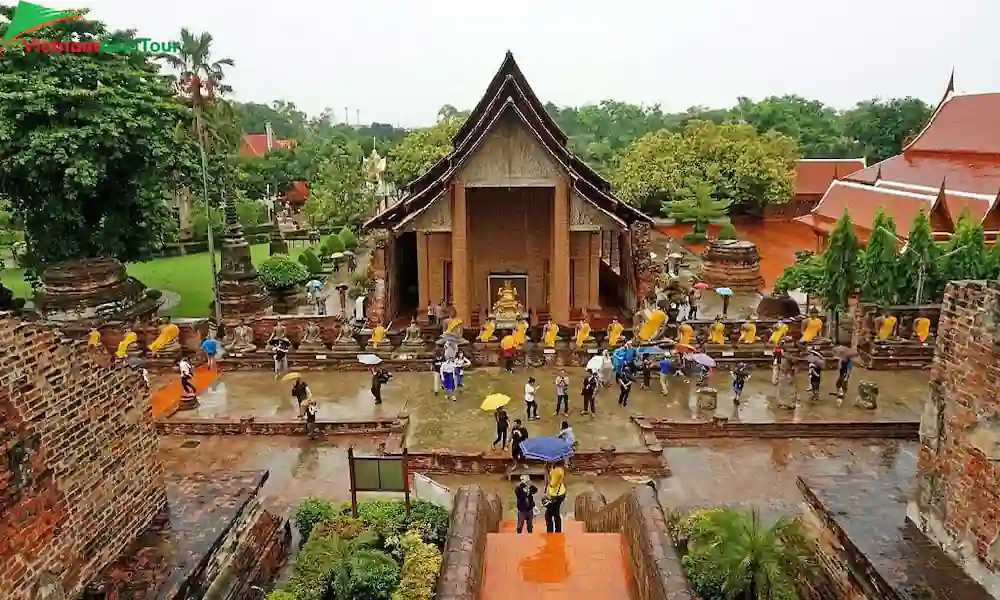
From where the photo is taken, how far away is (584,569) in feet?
33.4

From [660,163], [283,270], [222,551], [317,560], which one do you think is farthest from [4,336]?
[660,163]

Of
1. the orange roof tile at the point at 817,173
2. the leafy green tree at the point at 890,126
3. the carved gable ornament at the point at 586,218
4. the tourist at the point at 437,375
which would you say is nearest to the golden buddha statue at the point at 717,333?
the carved gable ornament at the point at 586,218

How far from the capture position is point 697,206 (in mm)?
48062

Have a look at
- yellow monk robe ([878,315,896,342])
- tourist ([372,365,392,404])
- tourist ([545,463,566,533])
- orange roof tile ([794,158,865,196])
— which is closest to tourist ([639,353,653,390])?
yellow monk robe ([878,315,896,342])

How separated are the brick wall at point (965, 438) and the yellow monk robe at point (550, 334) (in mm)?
12895

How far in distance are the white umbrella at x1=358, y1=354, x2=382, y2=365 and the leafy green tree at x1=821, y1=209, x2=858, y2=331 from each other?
46.0 feet

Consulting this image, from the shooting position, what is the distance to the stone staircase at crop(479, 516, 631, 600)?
9.67m

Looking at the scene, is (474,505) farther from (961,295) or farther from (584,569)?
(961,295)

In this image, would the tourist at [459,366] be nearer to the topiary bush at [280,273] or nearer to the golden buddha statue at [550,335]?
the golden buddha statue at [550,335]

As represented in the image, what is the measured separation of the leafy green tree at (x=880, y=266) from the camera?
21.4 metres

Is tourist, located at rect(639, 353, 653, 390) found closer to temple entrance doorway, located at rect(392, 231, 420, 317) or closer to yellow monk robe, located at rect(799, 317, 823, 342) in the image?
yellow monk robe, located at rect(799, 317, 823, 342)

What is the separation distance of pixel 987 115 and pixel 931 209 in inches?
319

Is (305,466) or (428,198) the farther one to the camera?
(428,198)

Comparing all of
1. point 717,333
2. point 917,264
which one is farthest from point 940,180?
point 717,333
